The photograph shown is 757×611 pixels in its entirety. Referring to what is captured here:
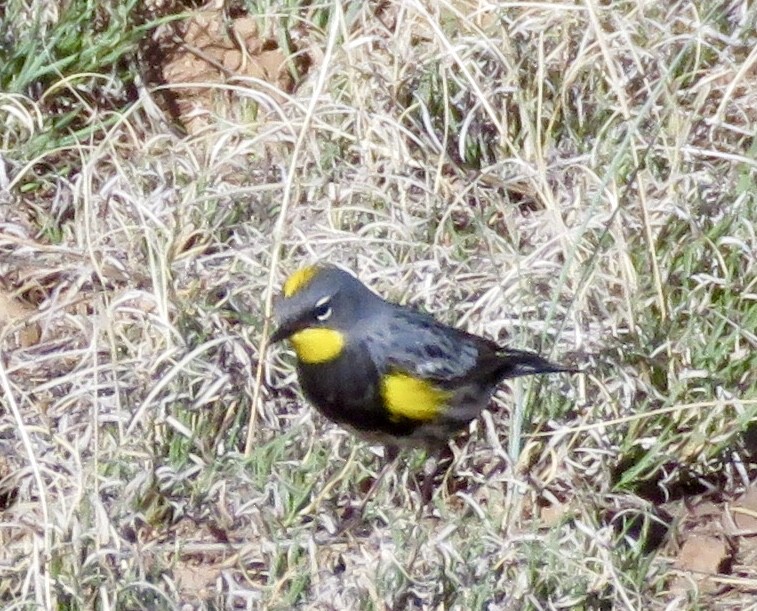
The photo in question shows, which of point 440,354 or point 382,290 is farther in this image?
point 382,290

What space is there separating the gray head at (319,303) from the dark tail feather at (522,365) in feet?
1.64

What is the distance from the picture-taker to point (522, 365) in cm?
477

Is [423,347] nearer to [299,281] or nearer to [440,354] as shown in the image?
[440,354]

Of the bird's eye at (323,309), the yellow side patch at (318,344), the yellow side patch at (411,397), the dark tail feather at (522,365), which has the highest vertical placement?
the bird's eye at (323,309)

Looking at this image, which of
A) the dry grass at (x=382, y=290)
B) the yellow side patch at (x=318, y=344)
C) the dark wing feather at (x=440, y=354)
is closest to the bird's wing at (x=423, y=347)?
the dark wing feather at (x=440, y=354)

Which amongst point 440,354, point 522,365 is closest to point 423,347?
point 440,354

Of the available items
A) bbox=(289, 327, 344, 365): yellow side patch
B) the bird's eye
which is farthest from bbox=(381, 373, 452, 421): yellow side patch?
the bird's eye

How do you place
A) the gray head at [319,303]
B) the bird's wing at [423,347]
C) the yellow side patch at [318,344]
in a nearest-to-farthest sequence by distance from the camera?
the gray head at [319,303] < the yellow side patch at [318,344] < the bird's wing at [423,347]

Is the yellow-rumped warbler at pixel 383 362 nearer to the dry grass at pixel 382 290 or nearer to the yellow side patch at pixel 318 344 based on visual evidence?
the yellow side patch at pixel 318 344

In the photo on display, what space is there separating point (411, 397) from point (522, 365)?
0.38 metres

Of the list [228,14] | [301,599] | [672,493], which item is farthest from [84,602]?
[228,14]

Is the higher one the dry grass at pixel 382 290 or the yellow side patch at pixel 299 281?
the yellow side patch at pixel 299 281

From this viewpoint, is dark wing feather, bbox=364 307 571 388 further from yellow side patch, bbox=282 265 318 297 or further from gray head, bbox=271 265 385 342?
yellow side patch, bbox=282 265 318 297

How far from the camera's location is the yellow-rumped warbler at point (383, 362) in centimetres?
451
